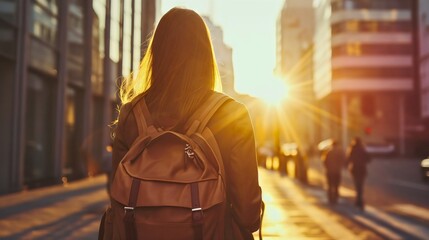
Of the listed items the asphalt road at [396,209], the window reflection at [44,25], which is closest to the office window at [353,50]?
the asphalt road at [396,209]

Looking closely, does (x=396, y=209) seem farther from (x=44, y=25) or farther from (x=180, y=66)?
(x=180, y=66)

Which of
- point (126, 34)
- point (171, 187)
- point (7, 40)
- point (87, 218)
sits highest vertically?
point (126, 34)

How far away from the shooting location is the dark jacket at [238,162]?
2307 mm

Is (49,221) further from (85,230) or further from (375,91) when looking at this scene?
(375,91)

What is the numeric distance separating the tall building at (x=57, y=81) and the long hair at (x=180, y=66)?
30.7 ft

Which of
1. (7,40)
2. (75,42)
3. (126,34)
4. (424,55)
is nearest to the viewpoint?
(7,40)

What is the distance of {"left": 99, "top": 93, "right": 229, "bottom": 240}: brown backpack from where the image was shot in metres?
2.12

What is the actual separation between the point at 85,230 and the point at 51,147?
11147mm

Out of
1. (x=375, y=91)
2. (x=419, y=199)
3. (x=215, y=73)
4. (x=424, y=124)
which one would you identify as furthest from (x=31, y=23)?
(x=375, y=91)

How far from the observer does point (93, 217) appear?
38.0 ft

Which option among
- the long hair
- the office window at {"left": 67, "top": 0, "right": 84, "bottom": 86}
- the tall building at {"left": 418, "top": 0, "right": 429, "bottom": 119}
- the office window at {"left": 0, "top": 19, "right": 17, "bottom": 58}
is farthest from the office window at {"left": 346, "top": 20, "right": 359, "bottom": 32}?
the long hair

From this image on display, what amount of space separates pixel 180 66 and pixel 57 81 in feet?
61.9

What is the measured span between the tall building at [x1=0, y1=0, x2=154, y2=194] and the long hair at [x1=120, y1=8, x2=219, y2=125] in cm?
935

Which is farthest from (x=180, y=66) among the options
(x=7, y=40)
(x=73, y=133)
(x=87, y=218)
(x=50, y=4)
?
(x=73, y=133)
